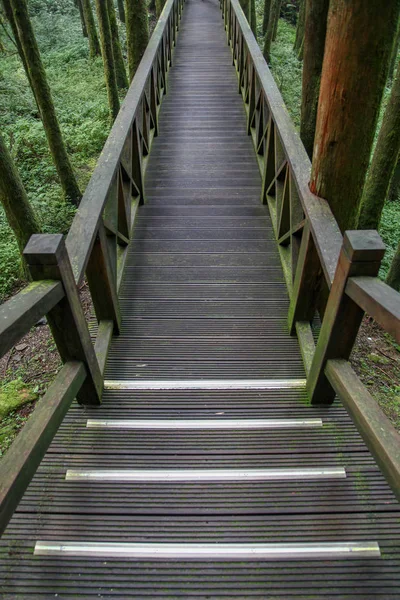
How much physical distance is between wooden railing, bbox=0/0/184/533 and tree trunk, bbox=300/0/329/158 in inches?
81.9

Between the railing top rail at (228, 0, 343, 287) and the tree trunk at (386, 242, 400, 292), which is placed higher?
the railing top rail at (228, 0, 343, 287)

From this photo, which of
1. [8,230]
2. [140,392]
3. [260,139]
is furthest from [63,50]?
[140,392]

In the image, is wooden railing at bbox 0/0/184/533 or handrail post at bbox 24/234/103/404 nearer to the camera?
wooden railing at bbox 0/0/184/533

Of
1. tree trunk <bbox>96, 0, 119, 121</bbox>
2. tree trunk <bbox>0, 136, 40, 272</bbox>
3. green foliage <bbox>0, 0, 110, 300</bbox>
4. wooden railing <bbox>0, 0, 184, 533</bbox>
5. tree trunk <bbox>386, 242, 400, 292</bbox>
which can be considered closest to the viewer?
wooden railing <bbox>0, 0, 184, 533</bbox>

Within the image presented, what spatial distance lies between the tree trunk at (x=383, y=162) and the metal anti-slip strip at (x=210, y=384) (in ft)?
12.3

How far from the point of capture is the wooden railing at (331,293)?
1.68m

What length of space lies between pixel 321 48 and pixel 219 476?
431 centimetres

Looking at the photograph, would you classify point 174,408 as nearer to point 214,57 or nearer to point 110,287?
point 110,287

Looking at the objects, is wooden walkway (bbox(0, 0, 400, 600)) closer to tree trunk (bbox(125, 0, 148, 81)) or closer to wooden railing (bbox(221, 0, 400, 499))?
wooden railing (bbox(221, 0, 400, 499))

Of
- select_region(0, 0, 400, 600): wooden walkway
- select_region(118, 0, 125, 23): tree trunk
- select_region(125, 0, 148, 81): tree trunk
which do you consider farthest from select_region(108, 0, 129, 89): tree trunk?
select_region(0, 0, 400, 600): wooden walkway

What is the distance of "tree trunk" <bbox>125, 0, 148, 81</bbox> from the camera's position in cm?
648

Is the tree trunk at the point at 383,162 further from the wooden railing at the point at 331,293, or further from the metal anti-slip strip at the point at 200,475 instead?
the metal anti-slip strip at the point at 200,475

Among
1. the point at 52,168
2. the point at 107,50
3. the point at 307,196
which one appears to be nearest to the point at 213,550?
the point at 307,196

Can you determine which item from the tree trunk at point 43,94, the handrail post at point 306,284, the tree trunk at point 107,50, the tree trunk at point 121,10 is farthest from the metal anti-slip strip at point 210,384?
the tree trunk at point 121,10
